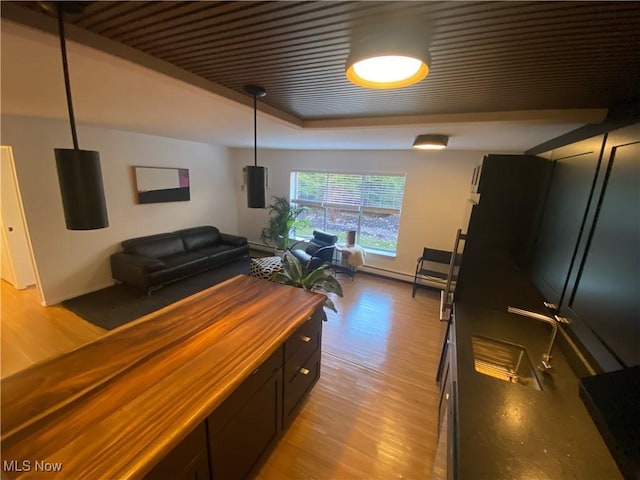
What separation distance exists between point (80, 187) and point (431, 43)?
1.58 metres

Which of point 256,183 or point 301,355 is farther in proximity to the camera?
point 256,183

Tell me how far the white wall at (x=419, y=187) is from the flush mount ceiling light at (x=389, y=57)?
3.35m

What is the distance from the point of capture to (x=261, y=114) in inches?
86.1

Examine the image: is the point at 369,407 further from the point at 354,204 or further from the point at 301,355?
the point at 354,204

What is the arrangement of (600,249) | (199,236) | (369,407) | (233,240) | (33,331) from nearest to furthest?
(600,249) → (369,407) → (33,331) → (199,236) → (233,240)

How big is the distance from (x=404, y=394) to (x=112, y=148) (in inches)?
200

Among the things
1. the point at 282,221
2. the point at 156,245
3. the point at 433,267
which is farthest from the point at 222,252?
the point at 433,267

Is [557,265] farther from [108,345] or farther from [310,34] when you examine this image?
[108,345]

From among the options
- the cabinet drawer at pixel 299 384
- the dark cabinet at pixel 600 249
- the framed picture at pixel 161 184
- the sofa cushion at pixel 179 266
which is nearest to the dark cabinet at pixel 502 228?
the dark cabinet at pixel 600 249

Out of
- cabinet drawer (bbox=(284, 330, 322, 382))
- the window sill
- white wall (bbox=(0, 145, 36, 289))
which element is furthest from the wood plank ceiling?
white wall (bbox=(0, 145, 36, 289))

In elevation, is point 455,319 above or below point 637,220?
below

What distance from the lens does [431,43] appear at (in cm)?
111

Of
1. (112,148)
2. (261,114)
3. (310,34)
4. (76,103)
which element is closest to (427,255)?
(261,114)

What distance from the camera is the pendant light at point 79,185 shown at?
3.27 feet
